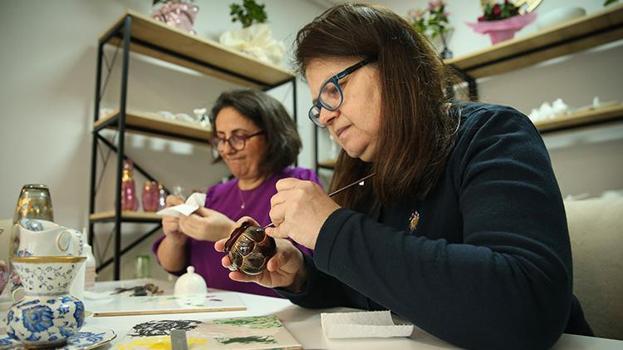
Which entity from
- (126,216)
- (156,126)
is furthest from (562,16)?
(126,216)

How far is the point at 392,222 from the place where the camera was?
904mm

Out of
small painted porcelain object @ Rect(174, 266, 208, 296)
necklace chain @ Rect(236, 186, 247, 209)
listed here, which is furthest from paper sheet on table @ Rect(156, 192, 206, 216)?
necklace chain @ Rect(236, 186, 247, 209)

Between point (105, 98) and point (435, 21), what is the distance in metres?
2.20

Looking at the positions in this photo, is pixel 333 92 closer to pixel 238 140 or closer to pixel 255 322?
pixel 255 322

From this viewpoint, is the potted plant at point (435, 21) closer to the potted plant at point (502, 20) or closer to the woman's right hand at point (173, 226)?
the potted plant at point (502, 20)

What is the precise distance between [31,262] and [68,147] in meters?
1.95

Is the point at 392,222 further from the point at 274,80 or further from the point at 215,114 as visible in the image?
the point at 274,80

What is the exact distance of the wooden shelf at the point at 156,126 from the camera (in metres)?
2.23

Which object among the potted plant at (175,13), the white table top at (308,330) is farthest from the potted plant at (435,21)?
the white table top at (308,330)

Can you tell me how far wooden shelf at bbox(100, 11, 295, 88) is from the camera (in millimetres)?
2357

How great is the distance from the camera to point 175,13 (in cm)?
245

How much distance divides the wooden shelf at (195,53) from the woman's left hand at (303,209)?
1876 millimetres

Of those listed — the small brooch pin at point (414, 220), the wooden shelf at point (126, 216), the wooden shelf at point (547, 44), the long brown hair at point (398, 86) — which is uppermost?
the wooden shelf at point (547, 44)

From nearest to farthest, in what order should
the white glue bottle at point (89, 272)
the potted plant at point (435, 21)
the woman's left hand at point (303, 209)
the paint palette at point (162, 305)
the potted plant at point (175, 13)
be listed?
the woman's left hand at point (303, 209) < the paint palette at point (162, 305) < the white glue bottle at point (89, 272) < the potted plant at point (175, 13) < the potted plant at point (435, 21)
